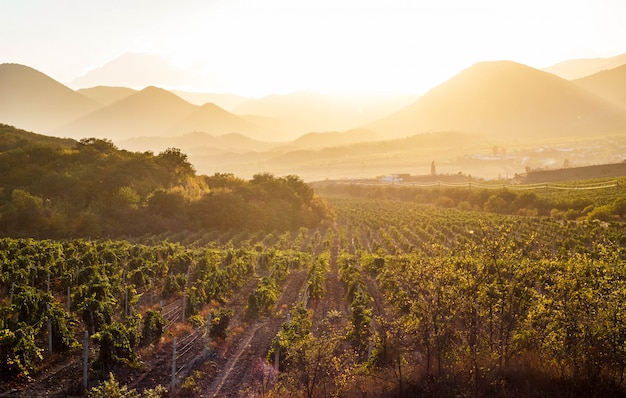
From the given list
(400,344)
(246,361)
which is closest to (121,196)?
(246,361)

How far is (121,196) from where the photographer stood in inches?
2302

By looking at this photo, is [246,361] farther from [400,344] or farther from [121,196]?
[121,196]

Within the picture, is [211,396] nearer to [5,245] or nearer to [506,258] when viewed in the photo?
[506,258]

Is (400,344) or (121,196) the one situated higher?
(121,196)

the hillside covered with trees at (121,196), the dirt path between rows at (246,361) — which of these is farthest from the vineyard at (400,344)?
the hillside covered with trees at (121,196)

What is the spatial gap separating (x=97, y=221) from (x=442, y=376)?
48237mm

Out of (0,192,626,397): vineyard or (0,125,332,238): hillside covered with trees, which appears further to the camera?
(0,125,332,238): hillside covered with trees

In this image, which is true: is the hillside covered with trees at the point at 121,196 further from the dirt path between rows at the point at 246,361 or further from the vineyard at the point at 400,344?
the dirt path between rows at the point at 246,361

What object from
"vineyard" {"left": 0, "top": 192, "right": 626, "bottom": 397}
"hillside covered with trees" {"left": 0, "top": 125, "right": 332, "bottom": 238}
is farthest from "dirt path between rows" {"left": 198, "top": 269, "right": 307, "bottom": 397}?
"hillside covered with trees" {"left": 0, "top": 125, "right": 332, "bottom": 238}

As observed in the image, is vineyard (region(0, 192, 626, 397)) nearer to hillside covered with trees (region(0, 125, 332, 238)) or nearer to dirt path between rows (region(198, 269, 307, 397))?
dirt path between rows (region(198, 269, 307, 397))

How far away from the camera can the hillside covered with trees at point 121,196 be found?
1973 inches

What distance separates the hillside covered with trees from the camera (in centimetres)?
5012

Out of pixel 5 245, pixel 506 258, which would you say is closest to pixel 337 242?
pixel 5 245

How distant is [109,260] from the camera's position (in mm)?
31156
